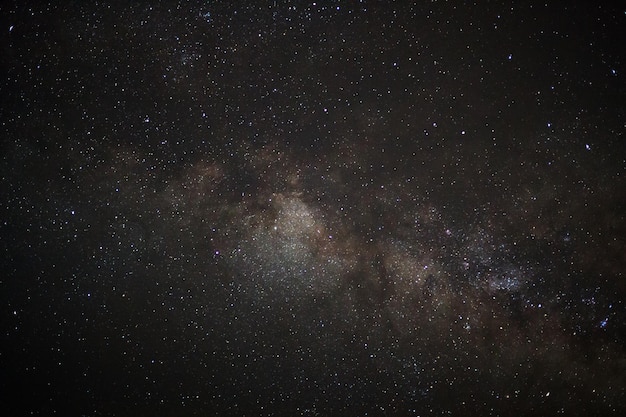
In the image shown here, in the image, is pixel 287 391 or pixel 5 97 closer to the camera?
pixel 5 97

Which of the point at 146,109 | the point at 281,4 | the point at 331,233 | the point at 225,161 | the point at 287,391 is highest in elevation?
the point at 281,4

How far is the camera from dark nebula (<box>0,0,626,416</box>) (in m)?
1.74

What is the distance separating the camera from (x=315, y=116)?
178 cm

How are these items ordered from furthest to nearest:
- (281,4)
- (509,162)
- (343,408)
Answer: (343,408)
(509,162)
(281,4)

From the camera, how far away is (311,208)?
1831mm

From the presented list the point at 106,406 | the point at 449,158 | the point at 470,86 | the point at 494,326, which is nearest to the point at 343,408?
the point at 494,326

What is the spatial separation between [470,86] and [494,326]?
1.43 metres

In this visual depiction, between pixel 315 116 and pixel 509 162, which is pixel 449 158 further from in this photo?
pixel 315 116

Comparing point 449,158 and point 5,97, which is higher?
point 5,97

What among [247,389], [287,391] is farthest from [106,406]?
[287,391]

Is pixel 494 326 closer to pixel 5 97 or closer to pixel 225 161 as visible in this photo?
pixel 225 161

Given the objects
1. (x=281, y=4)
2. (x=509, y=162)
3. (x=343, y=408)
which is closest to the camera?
(x=281, y=4)

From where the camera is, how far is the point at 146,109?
177cm

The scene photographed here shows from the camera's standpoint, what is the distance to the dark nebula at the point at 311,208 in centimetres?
174
